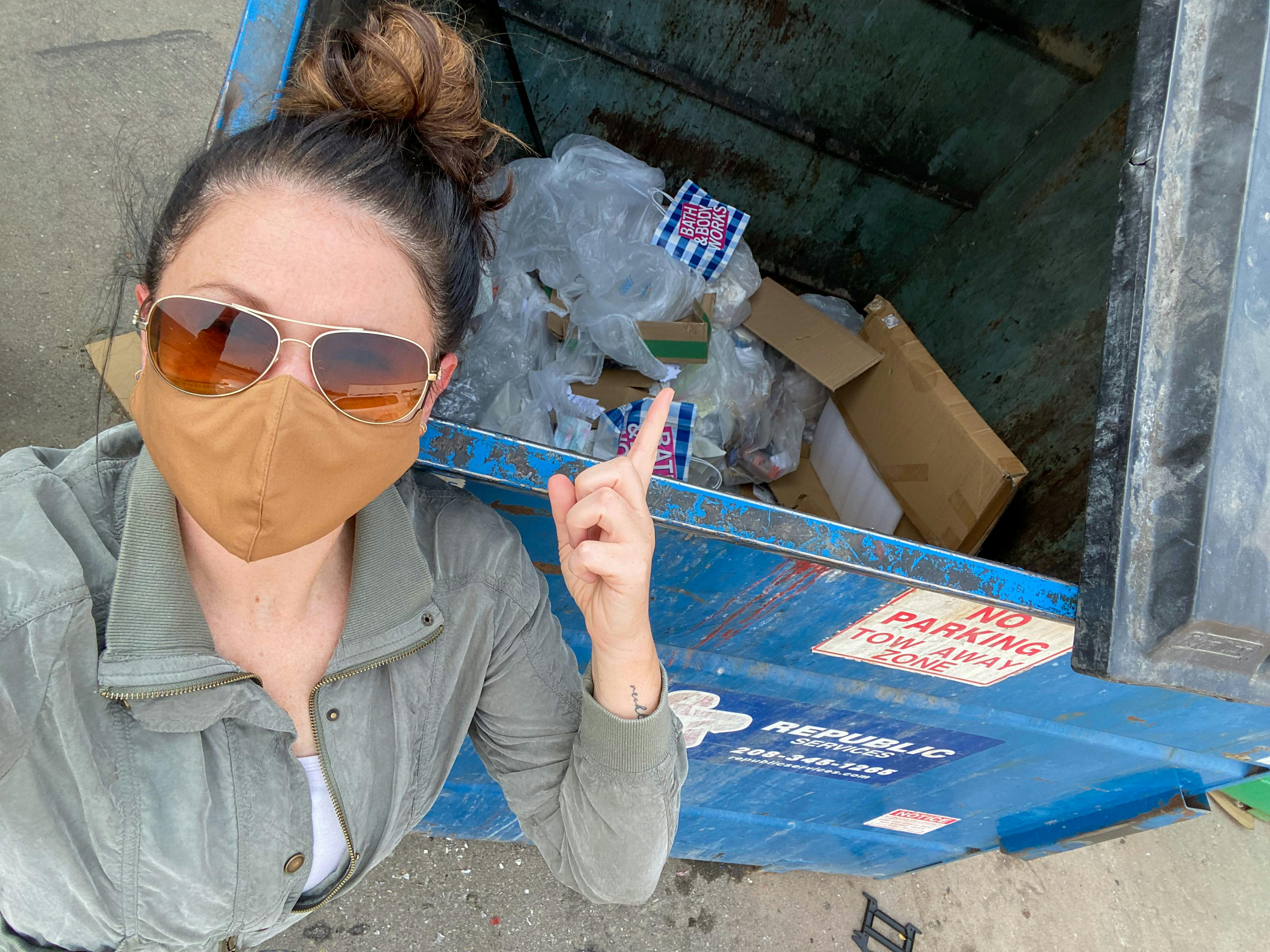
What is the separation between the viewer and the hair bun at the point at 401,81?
0.98 meters

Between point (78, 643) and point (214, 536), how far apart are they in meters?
0.17

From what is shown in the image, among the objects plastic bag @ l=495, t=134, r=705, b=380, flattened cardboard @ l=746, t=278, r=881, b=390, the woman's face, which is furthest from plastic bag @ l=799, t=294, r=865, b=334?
the woman's face

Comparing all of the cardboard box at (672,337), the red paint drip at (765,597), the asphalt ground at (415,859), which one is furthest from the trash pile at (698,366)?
the asphalt ground at (415,859)

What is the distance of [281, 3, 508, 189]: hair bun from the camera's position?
98 cm

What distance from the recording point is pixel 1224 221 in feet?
3.93

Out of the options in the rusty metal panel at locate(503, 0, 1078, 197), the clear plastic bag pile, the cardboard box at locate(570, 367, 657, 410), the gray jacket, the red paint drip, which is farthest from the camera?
the rusty metal panel at locate(503, 0, 1078, 197)

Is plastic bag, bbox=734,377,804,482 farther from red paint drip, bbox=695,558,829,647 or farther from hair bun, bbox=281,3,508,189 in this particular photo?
hair bun, bbox=281,3,508,189

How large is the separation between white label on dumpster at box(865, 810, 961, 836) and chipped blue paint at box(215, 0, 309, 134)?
2.27 meters

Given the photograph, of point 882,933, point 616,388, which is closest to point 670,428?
point 616,388

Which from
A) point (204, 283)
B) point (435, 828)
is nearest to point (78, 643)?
point (204, 283)

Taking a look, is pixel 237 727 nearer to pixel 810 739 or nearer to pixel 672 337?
pixel 810 739

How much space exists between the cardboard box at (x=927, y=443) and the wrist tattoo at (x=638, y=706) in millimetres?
1239

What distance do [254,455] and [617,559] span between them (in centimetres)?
43

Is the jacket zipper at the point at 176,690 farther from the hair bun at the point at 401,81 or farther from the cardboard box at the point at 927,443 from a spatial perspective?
the cardboard box at the point at 927,443
